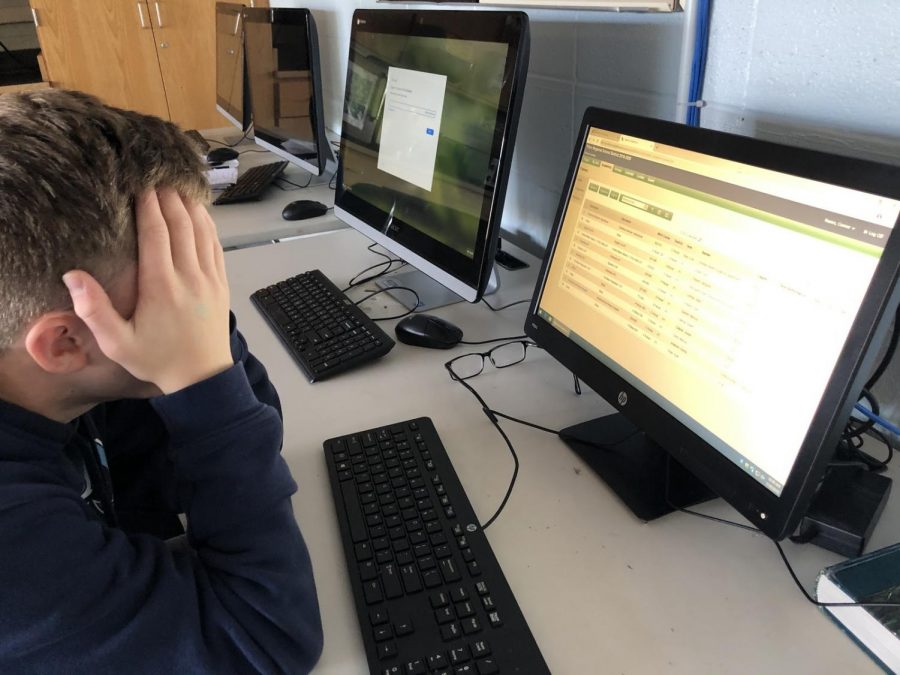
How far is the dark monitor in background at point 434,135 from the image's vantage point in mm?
954

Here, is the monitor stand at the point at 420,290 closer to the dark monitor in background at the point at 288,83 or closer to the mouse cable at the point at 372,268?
the mouse cable at the point at 372,268

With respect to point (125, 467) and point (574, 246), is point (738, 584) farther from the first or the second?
point (125, 467)

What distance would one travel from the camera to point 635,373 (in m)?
0.74

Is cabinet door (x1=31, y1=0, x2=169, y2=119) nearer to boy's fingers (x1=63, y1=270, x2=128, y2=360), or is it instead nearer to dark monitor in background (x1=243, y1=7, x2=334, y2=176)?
dark monitor in background (x1=243, y1=7, x2=334, y2=176)

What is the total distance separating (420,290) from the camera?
127cm

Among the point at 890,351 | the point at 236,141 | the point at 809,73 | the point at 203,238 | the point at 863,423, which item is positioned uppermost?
the point at 809,73

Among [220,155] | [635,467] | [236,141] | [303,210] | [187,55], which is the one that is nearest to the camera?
[635,467]

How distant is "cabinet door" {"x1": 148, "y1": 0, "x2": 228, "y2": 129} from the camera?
3500 mm

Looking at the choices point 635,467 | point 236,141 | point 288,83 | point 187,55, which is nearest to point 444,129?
point 635,467

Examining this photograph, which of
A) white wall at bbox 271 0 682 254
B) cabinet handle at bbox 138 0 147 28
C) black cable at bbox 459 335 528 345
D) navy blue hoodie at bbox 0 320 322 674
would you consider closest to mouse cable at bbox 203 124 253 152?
cabinet handle at bbox 138 0 147 28

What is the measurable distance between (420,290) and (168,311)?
0.69m

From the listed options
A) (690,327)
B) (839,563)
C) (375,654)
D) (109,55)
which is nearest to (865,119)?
(690,327)

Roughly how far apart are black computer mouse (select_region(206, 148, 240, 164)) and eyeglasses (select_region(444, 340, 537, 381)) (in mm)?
1618

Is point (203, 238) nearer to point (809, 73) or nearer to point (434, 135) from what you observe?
point (434, 135)
